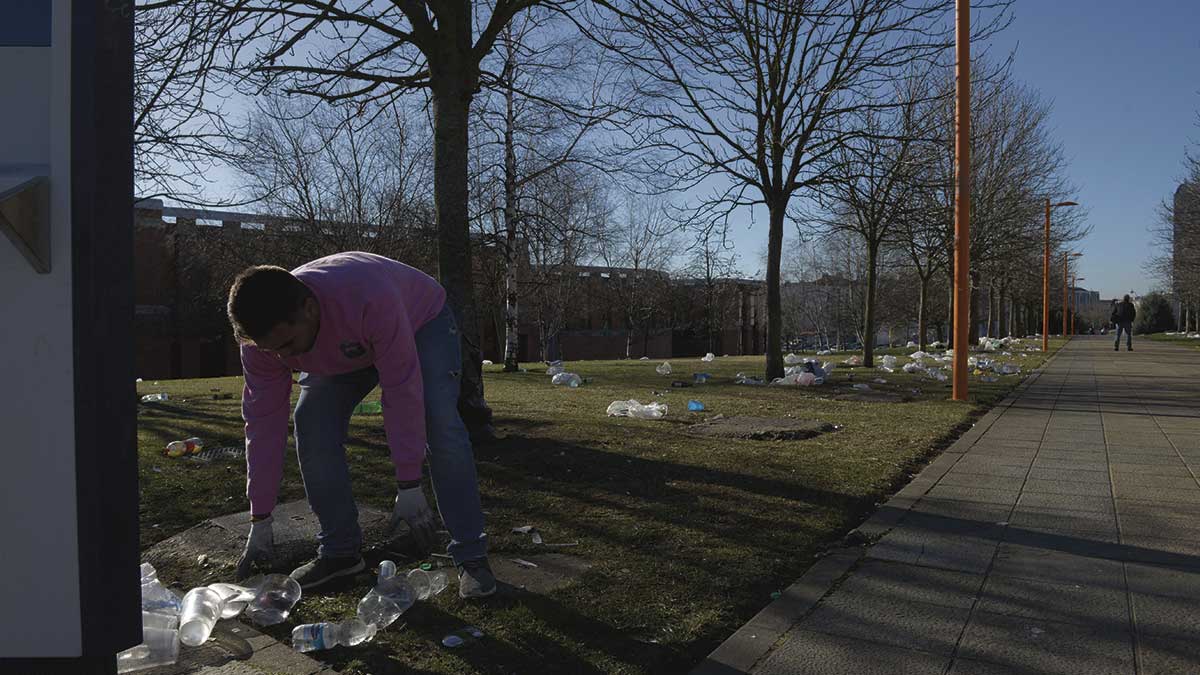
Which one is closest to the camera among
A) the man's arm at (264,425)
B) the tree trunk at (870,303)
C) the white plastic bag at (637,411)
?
the man's arm at (264,425)

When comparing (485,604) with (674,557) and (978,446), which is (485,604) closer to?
(674,557)

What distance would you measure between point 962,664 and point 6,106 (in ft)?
9.97

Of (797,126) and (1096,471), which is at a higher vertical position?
(797,126)

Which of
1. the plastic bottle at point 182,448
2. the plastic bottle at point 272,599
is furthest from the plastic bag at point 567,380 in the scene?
the plastic bottle at point 272,599

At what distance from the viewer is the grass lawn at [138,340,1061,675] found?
102 inches

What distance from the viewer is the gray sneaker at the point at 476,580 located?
2963 mm

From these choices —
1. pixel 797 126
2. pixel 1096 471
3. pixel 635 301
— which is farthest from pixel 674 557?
pixel 635 301

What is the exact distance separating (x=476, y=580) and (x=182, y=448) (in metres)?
4.16

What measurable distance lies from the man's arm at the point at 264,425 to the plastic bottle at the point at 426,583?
2.13ft

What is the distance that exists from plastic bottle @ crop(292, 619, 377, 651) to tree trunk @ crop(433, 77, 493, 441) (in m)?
3.31

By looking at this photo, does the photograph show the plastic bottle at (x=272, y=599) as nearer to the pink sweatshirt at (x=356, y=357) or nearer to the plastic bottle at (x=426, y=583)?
the pink sweatshirt at (x=356, y=357)

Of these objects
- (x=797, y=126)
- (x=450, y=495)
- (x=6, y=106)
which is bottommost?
(x=450, y=495)

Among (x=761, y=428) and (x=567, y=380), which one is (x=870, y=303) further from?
(x=761, y=428)

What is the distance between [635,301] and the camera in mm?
46938
